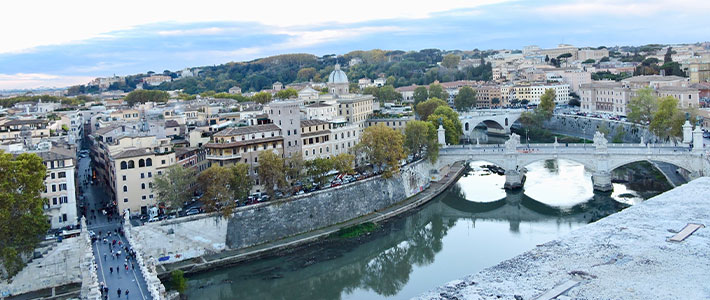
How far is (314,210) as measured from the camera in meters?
24.3

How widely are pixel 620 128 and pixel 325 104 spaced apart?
1793 cm

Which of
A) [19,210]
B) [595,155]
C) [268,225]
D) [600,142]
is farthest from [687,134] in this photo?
[19,210]

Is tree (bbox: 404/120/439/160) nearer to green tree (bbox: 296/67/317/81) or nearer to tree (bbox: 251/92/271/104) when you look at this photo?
tree (bbox: 251/92/271/104)

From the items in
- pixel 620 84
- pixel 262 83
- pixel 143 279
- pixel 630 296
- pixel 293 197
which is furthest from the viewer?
pixel 262 83

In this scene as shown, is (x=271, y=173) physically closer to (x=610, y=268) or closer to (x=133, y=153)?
(x=133, y=153)

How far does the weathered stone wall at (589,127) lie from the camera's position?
38438 mm

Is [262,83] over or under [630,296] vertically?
over

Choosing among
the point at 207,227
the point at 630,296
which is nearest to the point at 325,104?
the point at 207,227

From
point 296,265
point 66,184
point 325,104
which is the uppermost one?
point 325,104

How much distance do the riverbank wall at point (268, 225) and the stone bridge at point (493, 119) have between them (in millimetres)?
20425

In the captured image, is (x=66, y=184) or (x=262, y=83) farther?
(x=262, y=83)

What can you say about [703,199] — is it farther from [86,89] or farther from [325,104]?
[86,89]

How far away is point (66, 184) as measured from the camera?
21.3m

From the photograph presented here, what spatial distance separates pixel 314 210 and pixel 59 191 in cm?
848
